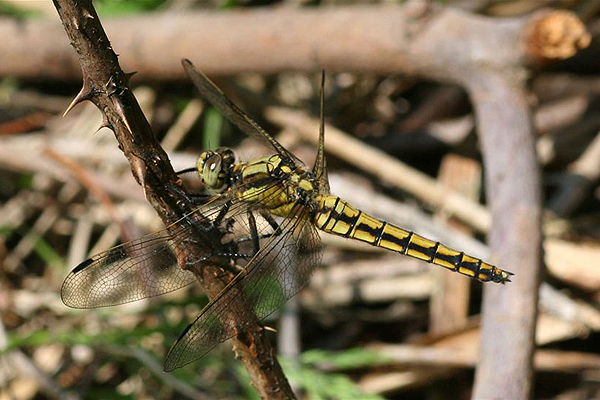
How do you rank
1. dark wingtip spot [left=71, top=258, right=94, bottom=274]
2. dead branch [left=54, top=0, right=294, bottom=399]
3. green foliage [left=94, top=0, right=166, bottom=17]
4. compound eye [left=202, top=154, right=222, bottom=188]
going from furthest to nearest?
1. green foliage [left=94, top=0, right=166, bottom=17]
2. compound eye [left=202, top=154, right=222, bottom=188]
3. dark wingtip spot [left=71, top=258, right=94, bottom=274]
4. dead branch [left=54, top=0, right=294, bottom=399]

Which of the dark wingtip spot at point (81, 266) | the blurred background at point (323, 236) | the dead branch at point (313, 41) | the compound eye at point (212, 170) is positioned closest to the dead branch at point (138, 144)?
the dark wingtip spot at point (81, 266)

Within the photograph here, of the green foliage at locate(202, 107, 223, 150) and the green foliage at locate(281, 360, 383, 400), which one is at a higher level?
the green foliage at locate(202, 107, 223, 150)

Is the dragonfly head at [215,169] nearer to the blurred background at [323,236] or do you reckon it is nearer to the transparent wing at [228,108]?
the transparent wing at [228,108]

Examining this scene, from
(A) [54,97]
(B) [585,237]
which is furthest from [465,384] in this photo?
(A) [54,97]

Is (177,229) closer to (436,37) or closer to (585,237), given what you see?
(436,37)

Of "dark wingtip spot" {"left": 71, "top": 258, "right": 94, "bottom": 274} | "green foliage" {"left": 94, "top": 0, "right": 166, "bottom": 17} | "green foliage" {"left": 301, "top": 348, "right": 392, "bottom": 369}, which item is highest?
"green foliage" {"left": 94, "top": 0, "right": 166, "bottom": 17}

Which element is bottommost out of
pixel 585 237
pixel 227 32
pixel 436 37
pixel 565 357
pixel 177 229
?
pixel 177 229

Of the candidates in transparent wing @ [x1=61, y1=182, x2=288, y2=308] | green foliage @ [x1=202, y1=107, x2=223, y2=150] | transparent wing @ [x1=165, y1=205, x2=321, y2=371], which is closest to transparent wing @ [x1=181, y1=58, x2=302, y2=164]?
transparent wing @ [x1=165, y1=205, x2=321, y2=371]

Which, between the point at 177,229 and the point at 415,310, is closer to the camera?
the point at 177,229

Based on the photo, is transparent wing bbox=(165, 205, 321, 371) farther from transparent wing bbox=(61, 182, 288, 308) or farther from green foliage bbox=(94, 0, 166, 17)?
green foliage bbox=(94, 0, 166, 17)
